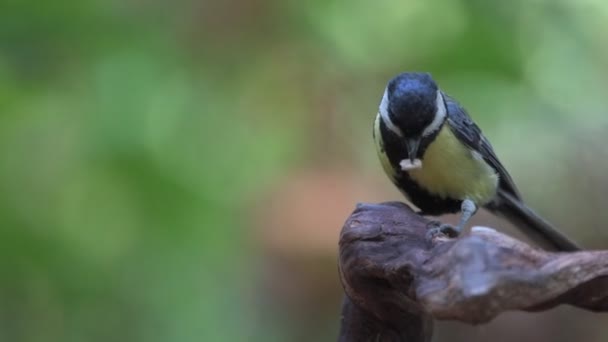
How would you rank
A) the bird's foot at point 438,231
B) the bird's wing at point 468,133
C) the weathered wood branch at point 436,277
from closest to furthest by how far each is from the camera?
the weathered wood branch at point 436,277 → the bird's foot at point 438,231 → the bird's wing at point 468,133

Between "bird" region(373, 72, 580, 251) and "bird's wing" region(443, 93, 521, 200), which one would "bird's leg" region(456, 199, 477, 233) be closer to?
"bird" region(373, 72, 580, 251)

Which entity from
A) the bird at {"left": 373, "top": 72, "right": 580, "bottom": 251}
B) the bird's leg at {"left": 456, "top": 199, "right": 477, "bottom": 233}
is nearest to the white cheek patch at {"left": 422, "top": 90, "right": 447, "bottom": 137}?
the bird at {"left": 373, "top": 72, "right": 580, "bottom": 251}

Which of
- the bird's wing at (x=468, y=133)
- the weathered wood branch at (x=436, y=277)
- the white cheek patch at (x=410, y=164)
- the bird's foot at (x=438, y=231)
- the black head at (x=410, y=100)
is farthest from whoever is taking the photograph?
the bird's wing at (x=468, y=133)

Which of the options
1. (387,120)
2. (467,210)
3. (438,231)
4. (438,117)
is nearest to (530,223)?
(467,210)

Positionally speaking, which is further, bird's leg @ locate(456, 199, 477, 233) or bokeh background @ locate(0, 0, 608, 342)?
bokeh background @ locate(0, 0, 608, 342)

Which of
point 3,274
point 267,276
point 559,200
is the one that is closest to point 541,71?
point 559,200

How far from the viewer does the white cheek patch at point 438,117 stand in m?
1.41

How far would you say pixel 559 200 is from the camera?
7.75ft

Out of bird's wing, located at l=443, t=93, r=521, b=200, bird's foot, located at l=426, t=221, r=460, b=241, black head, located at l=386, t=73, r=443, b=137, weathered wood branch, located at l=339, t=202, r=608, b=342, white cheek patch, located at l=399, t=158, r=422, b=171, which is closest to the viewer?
weathered wood branch, located at l=339, t=202, r=608, b=342

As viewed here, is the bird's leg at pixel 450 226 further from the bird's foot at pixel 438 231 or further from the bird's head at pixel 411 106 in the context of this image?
the bird's head at pixel 411 106

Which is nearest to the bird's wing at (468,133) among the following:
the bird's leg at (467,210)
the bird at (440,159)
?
the bird at (440,159)

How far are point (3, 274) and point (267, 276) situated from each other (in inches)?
35.6

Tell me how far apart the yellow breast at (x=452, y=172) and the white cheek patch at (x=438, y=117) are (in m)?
0.03

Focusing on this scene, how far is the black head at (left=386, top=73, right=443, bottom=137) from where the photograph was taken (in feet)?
4.32
